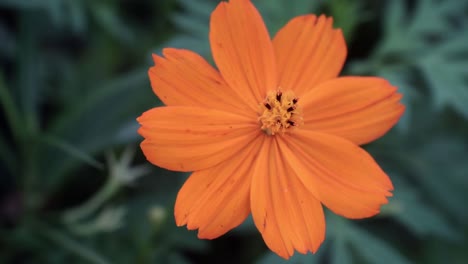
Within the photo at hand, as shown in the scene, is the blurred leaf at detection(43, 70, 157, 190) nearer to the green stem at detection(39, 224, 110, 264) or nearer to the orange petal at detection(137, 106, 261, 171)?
the green stem at detection(39, 224, 110, 264)

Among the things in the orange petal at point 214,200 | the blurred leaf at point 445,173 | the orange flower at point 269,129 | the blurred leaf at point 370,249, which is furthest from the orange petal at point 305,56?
the blurred leaf at point 445,173

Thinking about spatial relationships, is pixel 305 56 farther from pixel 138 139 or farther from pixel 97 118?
pixel 97 118

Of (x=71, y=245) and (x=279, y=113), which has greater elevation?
(x=279, y=113)

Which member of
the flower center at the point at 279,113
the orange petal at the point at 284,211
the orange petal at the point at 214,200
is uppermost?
the flower center at the point at 279,113

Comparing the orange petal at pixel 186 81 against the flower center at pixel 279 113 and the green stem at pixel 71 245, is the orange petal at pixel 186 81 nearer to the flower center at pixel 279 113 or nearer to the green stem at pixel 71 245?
the flower center at pixel 279 113

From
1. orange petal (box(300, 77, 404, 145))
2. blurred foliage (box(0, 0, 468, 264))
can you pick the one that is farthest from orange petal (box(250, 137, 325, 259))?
blurred foliage (box(0, 0, 468, 264))

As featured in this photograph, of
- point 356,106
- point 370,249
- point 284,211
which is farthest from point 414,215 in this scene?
point 284,211
